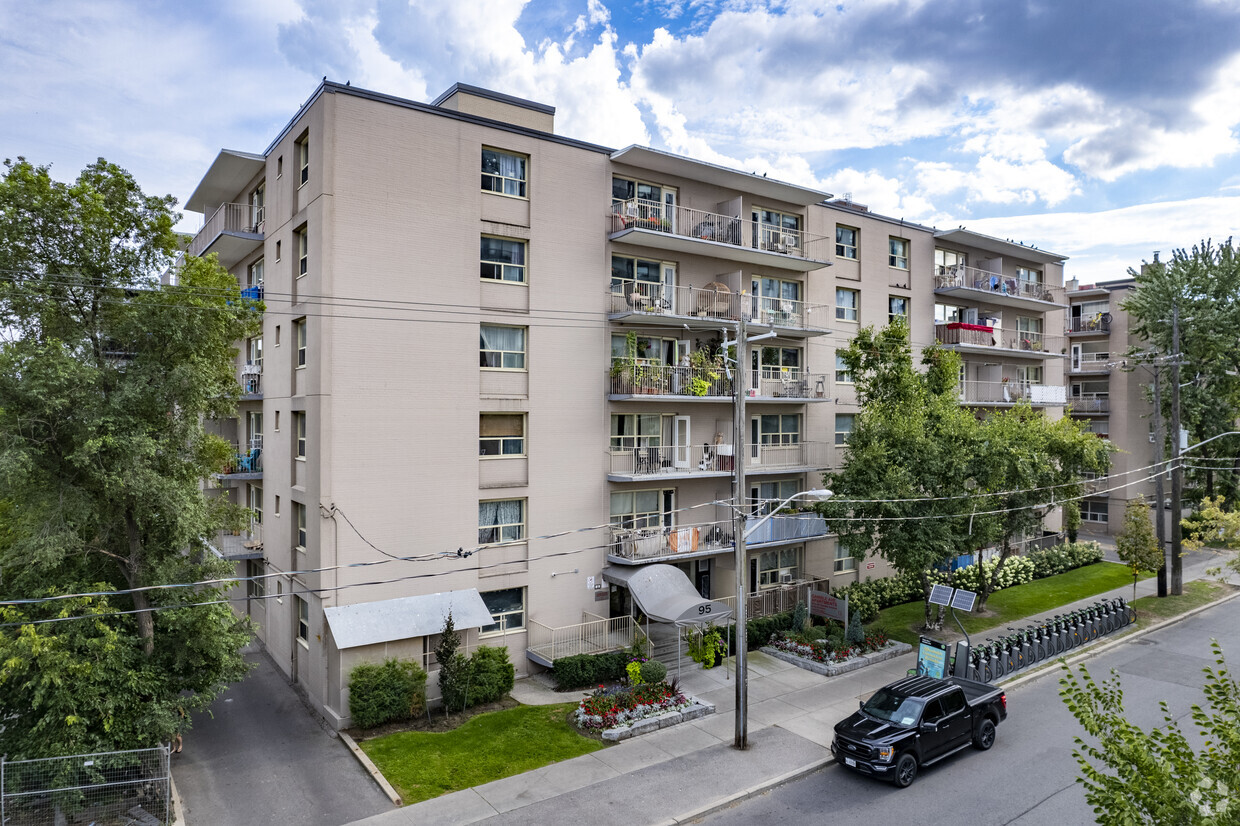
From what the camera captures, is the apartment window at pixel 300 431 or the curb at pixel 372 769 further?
the apartment window at pixel 300 431

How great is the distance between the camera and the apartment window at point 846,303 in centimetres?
2941

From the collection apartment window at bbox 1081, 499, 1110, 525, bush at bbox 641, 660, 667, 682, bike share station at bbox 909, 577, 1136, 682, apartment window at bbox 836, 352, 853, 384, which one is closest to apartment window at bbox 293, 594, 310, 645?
bush at bbox 641, 660, 667, 682

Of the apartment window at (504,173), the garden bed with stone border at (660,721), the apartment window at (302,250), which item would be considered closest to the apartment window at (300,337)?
the apartment window at (302,250)

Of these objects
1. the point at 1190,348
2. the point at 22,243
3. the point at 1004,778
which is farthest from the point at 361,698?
the point at 1190,348

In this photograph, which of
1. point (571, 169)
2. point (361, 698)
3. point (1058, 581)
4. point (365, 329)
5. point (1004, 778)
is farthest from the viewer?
point (1058, 581)

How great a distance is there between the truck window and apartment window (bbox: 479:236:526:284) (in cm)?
A: 1399

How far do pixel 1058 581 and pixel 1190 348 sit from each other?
583 inches

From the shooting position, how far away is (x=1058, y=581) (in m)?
32.5

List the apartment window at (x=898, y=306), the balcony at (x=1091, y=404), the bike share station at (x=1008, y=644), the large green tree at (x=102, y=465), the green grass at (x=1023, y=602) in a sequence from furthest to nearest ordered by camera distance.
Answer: the balcony at (x=1091, y=404) → the apartment window at (x=898, y=306) → the green grass at (x=1023, y=602) → the bike share station at (x=1008, y=644) → the large green tree at (x=102, y=465)

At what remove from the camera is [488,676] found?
18469mm

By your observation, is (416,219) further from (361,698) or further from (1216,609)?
(1216,609)

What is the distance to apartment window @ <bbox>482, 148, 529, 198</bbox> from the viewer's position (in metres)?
20.6

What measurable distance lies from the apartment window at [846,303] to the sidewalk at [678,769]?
47.6ft

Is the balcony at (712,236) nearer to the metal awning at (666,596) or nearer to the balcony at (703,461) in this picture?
the balcony at (703,461)
